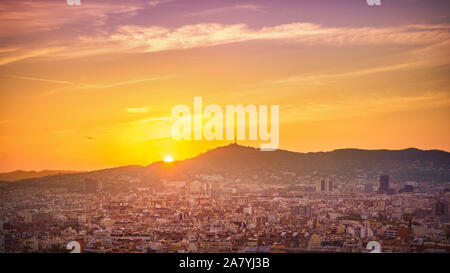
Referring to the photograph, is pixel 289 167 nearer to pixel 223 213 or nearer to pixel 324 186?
pixel 324 186

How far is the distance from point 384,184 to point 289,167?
177cm

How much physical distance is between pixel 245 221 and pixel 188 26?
119 inches

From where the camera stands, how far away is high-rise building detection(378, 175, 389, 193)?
920 centimetres

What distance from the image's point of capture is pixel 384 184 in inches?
369

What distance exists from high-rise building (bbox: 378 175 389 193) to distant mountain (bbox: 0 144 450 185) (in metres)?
0.09

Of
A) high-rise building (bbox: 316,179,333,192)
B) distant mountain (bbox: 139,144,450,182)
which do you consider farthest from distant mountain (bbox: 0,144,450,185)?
high-rise building (bbox: 316,179,333,192)

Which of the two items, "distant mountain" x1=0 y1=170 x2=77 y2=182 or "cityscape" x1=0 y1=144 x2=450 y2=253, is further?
"distant mountain" x1=0 y1=170 x2=77 y2=182

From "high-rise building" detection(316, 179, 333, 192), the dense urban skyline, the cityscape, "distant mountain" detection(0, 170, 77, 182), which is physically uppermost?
the dense urban skyline

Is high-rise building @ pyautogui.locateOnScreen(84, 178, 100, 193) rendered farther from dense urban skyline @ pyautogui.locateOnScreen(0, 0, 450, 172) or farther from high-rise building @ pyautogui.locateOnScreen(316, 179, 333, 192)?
high-rise building @ pyautogui.locateOnScreen(316, 179, 333, 192)

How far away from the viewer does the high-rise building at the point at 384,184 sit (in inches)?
362

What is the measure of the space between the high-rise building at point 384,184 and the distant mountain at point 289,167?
9cm

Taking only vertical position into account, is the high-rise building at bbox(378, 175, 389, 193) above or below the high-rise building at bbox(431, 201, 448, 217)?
above

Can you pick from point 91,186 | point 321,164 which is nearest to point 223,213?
point 321,164

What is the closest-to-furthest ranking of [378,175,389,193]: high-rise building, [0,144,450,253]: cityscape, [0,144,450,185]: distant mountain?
[0,144,450,253]: cityscape
[0,144,450,185]: distant mountain
[378,175,389,193]: high-rise building
